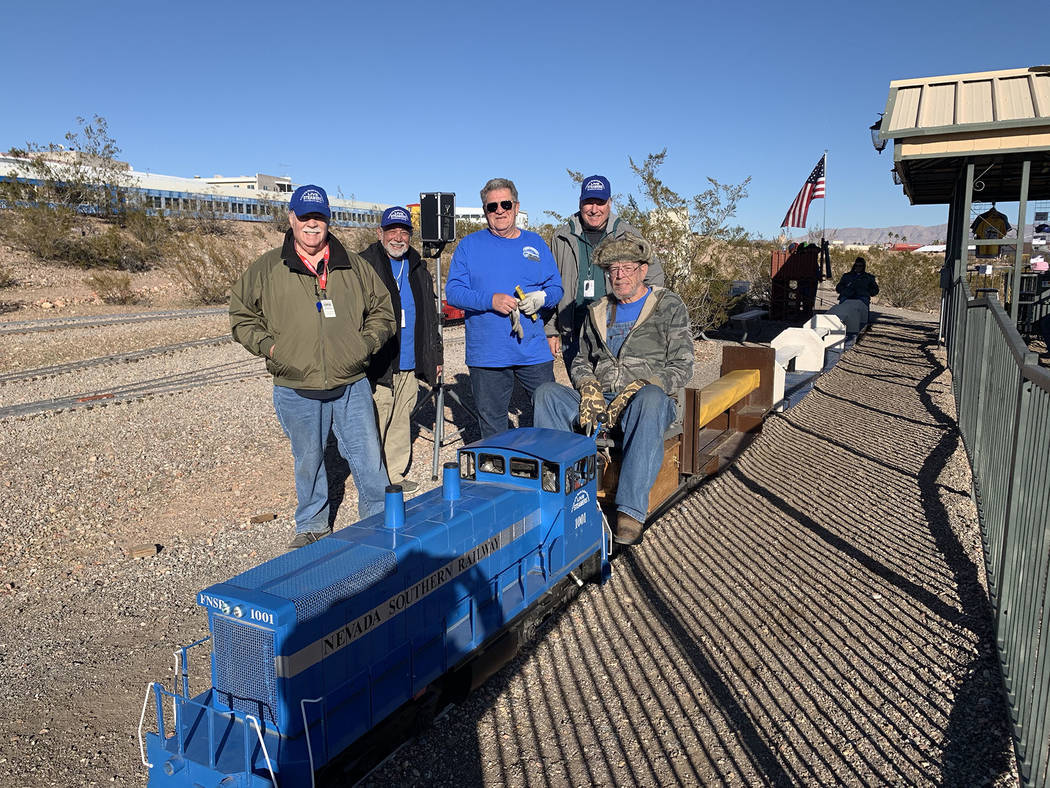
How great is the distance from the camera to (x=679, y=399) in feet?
21.5

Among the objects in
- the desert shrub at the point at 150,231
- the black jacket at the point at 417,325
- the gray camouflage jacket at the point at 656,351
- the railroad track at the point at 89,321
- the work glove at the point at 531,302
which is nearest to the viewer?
the gray camouflage jacket at the point at 656,351

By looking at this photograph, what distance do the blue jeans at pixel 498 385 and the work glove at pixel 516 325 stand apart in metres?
0.30

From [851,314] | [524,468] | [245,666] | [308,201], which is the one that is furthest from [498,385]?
[851,314]

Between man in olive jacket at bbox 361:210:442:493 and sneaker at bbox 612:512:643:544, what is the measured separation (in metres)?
2.49

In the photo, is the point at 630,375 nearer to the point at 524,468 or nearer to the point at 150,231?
the point at 524,468

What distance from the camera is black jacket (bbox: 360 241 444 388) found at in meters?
6.82

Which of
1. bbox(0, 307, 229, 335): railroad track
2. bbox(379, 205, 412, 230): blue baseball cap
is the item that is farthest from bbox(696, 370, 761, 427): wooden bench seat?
bbox(0, 307, 229, 335): railroad track

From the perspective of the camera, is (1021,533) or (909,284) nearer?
(1021,533)

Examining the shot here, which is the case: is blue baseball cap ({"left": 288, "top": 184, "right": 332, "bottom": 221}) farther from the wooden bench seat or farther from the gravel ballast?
the wooden bench seat

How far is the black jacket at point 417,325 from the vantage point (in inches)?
269

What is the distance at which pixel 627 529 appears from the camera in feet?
17.9

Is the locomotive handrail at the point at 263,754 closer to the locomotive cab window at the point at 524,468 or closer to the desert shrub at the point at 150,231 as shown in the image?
the locomotive cab window at the point at 524,468

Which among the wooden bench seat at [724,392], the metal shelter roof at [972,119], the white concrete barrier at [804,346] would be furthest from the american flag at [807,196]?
the wooden bench seat at [724,392]

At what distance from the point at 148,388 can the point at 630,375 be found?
9763 mm
